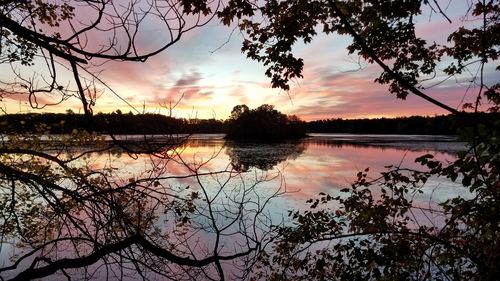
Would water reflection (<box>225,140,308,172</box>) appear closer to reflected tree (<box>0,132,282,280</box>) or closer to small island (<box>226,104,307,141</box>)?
reflected tree (<box>0,132,282,280</box>)

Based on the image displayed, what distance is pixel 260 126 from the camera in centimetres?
9600

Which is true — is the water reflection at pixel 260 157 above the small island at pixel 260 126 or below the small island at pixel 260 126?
below

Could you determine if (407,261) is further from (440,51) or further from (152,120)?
(440,51)

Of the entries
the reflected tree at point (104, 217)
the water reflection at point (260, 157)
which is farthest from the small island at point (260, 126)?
the reflected tree at point (104, 217)

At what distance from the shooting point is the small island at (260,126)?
96500 mm

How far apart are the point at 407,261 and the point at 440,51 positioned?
3722 millimetres

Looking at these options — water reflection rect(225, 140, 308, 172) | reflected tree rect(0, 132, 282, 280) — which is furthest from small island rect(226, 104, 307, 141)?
reflected tree rect(0, 132, 282, 280)

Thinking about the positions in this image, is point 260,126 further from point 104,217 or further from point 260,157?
point 104,217

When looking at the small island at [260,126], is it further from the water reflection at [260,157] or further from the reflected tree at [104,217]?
the reflected tree at [104,217]

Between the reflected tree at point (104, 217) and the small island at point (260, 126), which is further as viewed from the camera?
the small island at point (260, 126)

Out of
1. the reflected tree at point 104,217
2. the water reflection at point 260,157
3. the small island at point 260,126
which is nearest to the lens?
the reflected tree at point 104,217

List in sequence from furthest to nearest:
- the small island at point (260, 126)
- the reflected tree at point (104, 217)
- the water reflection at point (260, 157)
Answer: the small island at point (260, 126) < the water reflection at point (260, 157) < the reflected tree at point (104, 217)

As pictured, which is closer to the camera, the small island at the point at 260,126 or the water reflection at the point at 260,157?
the water reflection at the point at 260,157

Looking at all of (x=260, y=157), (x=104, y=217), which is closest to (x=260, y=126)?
(x=260, y=157)
